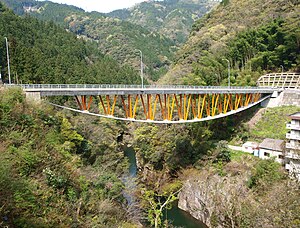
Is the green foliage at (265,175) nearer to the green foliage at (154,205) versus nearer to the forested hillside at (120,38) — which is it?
the green foliage at (154,205)

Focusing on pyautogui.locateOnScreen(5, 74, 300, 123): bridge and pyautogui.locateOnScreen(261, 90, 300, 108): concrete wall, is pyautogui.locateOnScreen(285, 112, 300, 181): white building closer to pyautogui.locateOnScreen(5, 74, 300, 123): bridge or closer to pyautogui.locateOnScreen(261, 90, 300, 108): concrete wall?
pyautogui.locateOnScreen(5, 74, 300, 123): bridge

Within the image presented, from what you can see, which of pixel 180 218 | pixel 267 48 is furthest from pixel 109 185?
pixel 267 48

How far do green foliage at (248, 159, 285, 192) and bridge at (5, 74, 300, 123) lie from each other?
23.1ft

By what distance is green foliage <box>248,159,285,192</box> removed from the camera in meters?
23.4

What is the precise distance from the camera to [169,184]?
33375 millimetres

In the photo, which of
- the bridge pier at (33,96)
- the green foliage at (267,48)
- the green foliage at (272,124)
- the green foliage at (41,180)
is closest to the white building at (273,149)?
the green foliage at (272,124)

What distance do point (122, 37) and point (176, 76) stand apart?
7922 centimetres

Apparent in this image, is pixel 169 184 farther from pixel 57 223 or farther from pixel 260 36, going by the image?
pixel 260 36

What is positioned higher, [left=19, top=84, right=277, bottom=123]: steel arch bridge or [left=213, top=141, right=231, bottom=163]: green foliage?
[left=19, top=84, right=277, bottom=123]: steel arch bridge

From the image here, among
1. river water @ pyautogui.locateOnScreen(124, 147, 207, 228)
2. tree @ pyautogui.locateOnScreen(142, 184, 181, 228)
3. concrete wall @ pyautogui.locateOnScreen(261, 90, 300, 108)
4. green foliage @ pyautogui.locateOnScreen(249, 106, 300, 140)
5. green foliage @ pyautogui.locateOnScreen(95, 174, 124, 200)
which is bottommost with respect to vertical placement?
river water @ pyautogui.locateOnScreen(124, 147, 207, 228)

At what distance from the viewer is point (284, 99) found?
36.5 m

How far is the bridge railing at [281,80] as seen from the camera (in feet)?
131

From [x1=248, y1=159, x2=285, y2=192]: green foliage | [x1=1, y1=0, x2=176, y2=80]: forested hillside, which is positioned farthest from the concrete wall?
[x1=1, y1=0, x2=176, y2=80]: forested hillside

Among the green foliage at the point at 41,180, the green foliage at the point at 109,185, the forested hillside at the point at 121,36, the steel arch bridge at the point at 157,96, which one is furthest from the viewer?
the forested hillside at the point at 121,36
